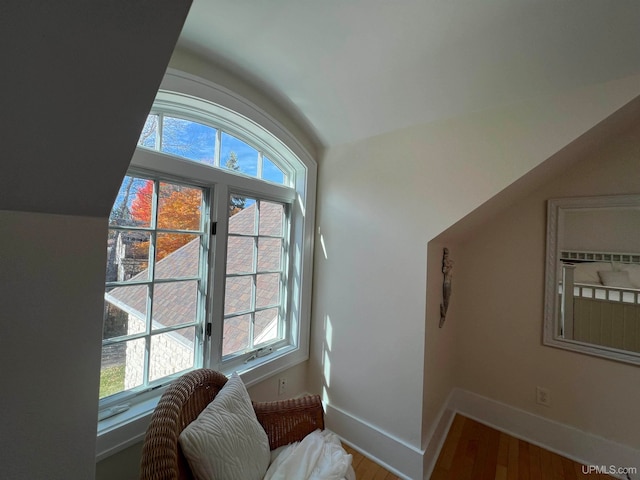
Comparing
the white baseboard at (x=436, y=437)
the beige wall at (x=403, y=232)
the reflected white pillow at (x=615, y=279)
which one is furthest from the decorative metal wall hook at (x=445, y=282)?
the reflected white pillow at (x=615, y=279)

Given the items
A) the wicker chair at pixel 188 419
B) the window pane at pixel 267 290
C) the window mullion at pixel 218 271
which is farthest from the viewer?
the window pane at pixel 267 290

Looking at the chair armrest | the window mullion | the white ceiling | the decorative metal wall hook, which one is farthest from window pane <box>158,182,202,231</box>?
the decorative metal wall hook

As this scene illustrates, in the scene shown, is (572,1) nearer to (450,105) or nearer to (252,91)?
(450,105)

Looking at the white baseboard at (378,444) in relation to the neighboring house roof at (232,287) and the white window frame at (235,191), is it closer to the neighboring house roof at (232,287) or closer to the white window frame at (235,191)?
the white window frame at (235,191)

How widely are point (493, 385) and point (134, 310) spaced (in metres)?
2.72

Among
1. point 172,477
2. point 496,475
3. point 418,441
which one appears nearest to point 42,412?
point 172,477

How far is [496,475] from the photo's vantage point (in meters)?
1.63

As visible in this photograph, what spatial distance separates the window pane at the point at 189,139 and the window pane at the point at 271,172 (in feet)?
1.31

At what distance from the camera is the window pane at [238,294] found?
1694 mm

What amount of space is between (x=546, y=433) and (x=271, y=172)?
2.87 m

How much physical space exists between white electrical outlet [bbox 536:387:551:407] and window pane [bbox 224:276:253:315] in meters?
2.32

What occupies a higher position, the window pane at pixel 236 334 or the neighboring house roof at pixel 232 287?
the neighboring house roof at pixel 232 287

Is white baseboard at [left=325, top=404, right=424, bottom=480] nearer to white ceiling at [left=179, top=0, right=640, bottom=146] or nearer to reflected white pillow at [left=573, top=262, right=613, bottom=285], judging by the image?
reflected white pillow at [left=573, top=262, right=613, bottom=285]

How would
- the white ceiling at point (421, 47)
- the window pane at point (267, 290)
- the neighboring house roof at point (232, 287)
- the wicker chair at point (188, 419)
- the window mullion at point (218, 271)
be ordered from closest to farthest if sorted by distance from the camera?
the wicker chair at point (188, 419), the white ceiling at point (421, 47), the neighboring house roof at point (232, 287), the window mullion at point (218, 271), the window pane at point (267, 290)
